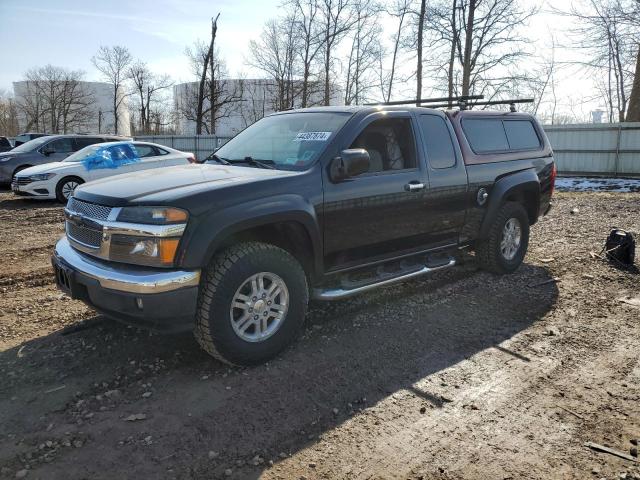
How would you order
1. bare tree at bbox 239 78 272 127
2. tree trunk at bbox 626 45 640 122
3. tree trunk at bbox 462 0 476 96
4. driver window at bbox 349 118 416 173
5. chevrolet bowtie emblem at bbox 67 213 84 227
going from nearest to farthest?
chevrolet bowtie emblem at bbox 67 213 84 227 → driver window at bbox 349 118 416 173 → tree trunk at bbox 626 45 640 122 → tree trunk at bbox 462 0 476 96 → bare tree at bbox 239 78 272 127

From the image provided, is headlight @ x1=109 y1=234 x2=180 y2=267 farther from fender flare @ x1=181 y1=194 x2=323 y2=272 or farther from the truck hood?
the truck hood

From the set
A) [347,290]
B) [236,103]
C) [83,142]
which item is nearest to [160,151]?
[83,142]

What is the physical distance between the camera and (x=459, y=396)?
10.6 feet

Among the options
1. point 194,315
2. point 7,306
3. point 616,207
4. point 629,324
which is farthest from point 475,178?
point 616,207

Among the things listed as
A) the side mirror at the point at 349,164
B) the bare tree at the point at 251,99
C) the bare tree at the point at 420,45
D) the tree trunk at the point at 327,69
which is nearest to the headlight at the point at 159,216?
the side mirror at the point at 349,164

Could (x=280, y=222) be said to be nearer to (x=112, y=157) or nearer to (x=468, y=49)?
(x=112, y=157)

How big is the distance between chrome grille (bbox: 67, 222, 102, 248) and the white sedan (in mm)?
8422

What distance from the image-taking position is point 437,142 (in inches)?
191

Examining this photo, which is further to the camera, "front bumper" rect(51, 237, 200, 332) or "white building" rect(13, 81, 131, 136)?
"white building" rect(13, 81, 131, 136)

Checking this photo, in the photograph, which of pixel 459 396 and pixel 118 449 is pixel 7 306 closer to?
pixel 118 449

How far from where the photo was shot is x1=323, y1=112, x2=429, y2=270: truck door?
398cm

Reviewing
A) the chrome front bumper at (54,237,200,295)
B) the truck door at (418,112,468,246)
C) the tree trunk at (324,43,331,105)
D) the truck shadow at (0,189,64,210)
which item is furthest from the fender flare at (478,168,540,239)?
the tree trunk at (324,43,331,105)

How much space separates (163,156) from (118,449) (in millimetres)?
10726

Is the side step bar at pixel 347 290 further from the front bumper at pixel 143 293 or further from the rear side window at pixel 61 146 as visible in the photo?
the rear side window at pixel 61 146
